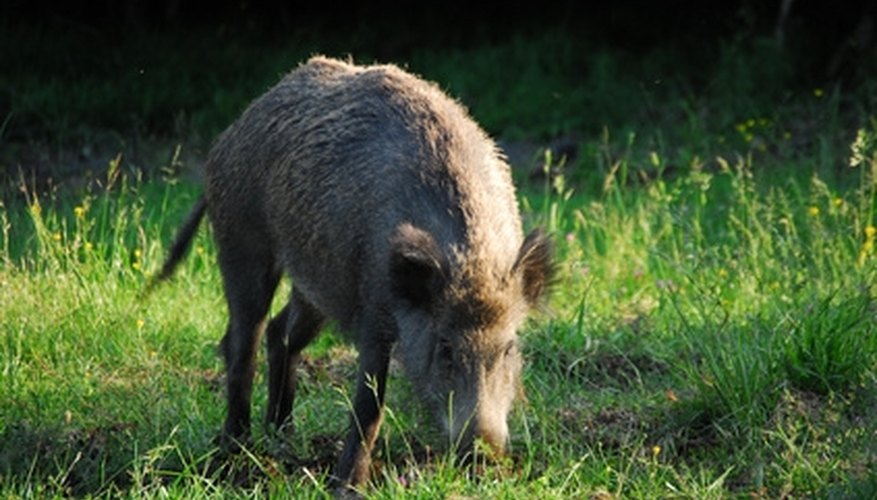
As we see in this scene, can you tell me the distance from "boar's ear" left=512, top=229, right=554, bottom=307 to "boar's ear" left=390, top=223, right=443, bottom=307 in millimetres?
279

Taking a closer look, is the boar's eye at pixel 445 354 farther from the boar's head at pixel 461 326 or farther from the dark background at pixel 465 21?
the dark background at pixel 465 21

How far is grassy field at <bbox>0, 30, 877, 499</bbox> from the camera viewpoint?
5.47 meters

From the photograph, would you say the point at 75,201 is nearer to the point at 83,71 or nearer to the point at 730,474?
the point at 83,71

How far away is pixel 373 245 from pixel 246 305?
86 centimetres

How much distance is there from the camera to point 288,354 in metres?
6.55

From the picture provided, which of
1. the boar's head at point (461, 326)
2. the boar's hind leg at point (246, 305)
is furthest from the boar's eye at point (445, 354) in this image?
the boar's hind leg at point (246, 305)

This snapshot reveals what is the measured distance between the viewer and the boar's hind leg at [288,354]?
21.2ft

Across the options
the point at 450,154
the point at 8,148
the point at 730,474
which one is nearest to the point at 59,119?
the point at 8,148

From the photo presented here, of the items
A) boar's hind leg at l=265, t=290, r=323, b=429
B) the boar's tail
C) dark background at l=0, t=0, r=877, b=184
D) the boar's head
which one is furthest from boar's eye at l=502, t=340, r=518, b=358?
dark background at l=0, t=0, r=877, b=184

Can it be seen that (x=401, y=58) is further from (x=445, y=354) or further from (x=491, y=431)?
(x=491, y=431)

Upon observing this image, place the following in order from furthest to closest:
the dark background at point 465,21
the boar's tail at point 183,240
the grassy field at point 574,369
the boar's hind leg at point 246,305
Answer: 1. the dark background at point 465,21
2. the boar's tail at point 183,240
3. the boar's hind leg at point 246,305
4. the grassy field at point 574,369

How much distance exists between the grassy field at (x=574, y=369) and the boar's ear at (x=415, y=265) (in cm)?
40

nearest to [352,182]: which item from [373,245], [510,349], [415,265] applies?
[373,245]

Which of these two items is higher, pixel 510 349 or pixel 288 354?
pixel 510 349
